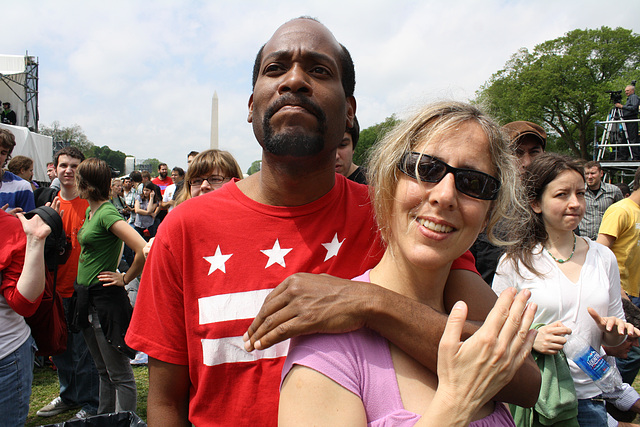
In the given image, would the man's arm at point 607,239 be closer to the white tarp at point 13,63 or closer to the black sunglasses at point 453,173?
the black sunglasses at point 453,173

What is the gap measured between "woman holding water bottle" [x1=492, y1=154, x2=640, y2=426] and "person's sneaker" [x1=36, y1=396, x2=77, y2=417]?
4716mm

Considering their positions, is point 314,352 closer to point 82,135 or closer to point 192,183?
point 192,183

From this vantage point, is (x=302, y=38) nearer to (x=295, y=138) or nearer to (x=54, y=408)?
(x=295, y=138)

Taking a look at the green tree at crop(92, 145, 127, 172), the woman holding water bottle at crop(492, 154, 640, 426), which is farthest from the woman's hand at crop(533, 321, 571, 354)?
the green tree at crop(92, 145, 127, 172)

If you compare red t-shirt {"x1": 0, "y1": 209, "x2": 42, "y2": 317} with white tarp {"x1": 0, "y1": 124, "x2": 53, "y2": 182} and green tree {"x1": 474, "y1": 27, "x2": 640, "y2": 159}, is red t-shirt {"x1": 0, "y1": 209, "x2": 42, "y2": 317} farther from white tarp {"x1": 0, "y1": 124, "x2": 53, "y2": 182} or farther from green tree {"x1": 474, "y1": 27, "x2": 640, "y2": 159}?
green tree {"x1": 474, "y1": 27, "x2": 640, "y2": 159}

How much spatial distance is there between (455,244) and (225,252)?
0.78 meters

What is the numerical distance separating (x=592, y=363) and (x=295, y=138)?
2.34 meters

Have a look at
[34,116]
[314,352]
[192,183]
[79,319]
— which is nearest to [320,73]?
[314,352]

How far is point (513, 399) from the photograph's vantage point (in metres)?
1.33

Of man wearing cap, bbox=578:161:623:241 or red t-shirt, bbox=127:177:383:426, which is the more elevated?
man wearing cap, bbox=578:161:623:241

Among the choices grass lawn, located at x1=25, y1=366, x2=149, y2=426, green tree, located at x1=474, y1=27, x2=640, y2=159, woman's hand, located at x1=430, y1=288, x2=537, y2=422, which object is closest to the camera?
woman's hand, located at x1=430, y1=288, x2=537, y2=422

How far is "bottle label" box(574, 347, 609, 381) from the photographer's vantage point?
2.49 metres

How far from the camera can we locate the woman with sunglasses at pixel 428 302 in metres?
1.04

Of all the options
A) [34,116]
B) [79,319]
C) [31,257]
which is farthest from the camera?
[34,116]
